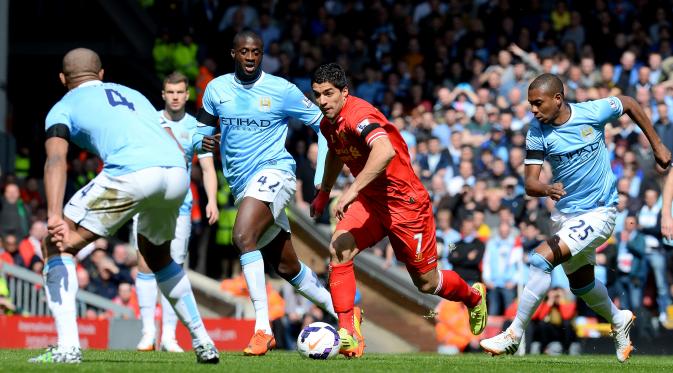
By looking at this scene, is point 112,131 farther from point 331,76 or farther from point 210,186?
point 210,186

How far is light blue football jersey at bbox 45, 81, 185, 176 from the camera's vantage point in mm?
9258

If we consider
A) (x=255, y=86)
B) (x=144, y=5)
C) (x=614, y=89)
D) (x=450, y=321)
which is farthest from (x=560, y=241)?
(x=144, y=5)

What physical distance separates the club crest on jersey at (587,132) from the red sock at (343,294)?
2352 millimetres

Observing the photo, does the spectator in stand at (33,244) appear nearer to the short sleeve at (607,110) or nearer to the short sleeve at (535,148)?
the short sleeve at (535,148)

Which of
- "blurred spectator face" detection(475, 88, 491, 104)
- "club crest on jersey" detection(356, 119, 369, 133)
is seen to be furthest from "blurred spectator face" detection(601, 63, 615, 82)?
"club crest on jersey" detection(356, 119, 369, 133)

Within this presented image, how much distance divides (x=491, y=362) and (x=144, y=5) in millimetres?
16091

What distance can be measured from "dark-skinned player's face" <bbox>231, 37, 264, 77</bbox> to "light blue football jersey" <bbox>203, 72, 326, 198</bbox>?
0.13 metres

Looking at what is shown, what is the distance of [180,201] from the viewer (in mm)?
9422

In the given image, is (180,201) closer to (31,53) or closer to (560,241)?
(560,241)

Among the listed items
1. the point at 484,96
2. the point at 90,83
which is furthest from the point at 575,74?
the point at 90,83

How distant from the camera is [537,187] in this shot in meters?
11.0

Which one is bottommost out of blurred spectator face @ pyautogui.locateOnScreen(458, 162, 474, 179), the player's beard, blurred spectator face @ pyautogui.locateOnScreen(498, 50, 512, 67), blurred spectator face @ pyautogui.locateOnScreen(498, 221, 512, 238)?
blurred spectator face @ pyautogui.locateOnScreen(498, 221, 512, 238)

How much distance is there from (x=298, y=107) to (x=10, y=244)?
8.47 m

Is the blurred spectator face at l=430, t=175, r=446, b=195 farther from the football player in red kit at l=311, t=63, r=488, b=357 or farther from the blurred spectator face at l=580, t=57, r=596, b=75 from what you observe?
the football player in red kit at l=311, t=63, r=488, b=357
